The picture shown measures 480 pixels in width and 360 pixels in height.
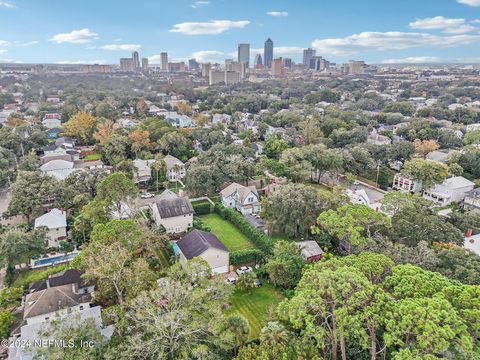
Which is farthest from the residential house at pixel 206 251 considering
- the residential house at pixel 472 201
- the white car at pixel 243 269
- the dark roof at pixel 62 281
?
the residential house at pixel 472 201

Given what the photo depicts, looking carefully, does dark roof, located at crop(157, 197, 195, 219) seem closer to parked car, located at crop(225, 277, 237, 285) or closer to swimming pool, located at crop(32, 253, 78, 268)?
swimming pool, located at crop(32, 253, 78, 268)

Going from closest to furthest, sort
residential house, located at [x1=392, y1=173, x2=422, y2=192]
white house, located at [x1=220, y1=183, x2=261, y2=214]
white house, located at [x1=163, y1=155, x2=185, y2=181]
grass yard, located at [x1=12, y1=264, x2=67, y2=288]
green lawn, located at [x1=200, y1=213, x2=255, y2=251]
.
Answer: grass yard, located at [x1=12, y1=264, x2=67, y2=288] < green lawn, located at [x1=200, y1=213, x2=255, y2=251] < white house, located at [x1=220, y1=183, x2=261, y2=214] < residential house, located at [x1=392, y1=173, x2=422, y2=192] < white house, located at [x1=163, y1=155, x2=185, y2=181]

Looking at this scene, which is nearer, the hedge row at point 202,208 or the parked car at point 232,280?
the parked car at point 232,280

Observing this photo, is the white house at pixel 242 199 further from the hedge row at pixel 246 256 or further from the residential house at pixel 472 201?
the residential house at pixel 472 201

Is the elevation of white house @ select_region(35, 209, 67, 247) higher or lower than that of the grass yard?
higher

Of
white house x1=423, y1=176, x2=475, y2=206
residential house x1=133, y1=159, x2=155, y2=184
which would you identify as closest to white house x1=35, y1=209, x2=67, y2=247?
residential house x1=133, y1=159, x2=155, y2=184

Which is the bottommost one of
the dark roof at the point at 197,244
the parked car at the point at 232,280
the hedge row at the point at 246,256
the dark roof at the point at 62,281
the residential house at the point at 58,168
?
the parked car at the point at 232,280

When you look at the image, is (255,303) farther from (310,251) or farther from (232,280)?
(310,251)
